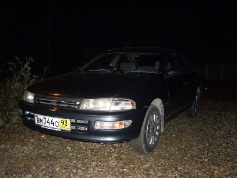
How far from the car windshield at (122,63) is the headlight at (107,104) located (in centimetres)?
117

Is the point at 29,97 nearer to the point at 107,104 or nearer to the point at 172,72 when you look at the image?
the point at 107,104

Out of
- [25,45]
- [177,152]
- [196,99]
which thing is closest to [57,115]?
[177,152]

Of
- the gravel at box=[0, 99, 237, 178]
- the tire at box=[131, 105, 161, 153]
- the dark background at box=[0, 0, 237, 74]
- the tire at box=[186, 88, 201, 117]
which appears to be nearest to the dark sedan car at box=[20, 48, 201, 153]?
the tire at box=[131, 105, 161, 153]

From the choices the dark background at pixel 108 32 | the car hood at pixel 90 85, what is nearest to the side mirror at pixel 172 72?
the car hood at pixel 90 85

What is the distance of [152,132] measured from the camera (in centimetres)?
375

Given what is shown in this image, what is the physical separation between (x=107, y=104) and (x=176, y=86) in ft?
5.27

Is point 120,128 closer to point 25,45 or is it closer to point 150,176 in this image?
point 150,176

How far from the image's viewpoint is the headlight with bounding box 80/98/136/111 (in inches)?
125

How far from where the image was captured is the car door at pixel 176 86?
164 inches

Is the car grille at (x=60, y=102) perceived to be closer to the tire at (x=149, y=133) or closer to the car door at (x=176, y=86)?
the tire at (x=149, y=133)

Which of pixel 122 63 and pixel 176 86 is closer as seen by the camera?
pixel 176 86

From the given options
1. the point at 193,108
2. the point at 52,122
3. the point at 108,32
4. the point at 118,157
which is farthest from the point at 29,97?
the point at 108,32

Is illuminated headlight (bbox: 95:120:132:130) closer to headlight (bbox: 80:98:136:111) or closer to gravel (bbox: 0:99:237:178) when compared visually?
headlight (bbox: 80:98:136:111)

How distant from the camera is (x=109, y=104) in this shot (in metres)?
3.17
